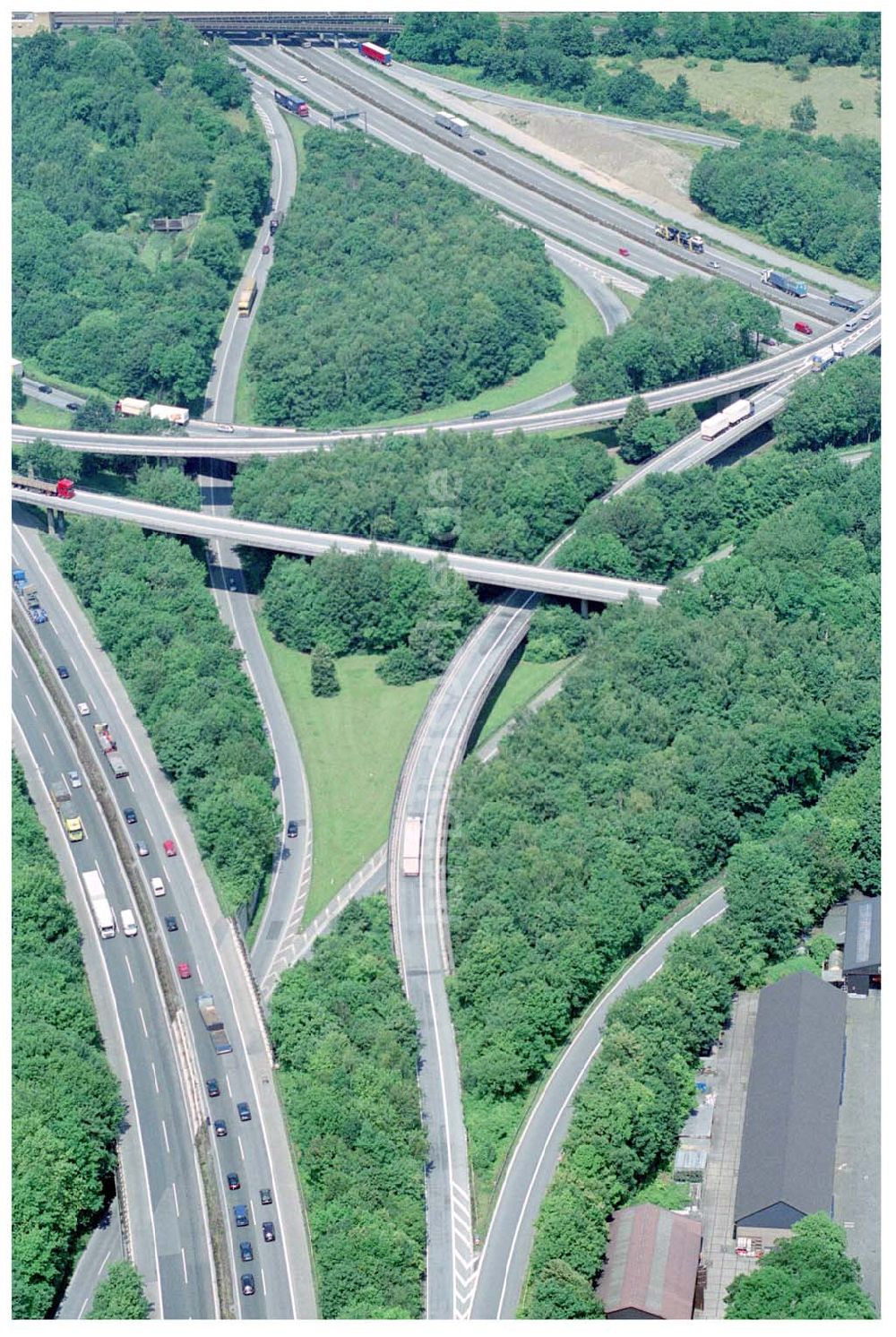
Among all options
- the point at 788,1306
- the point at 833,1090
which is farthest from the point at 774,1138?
the point at 788,1306

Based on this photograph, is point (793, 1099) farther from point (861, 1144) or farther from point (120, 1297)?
point (120, 1297)

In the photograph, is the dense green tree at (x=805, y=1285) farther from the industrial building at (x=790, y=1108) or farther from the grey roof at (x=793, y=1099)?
the grey roof at (x=793, y=1099)

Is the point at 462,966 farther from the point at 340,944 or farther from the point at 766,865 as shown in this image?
the point at 766,865

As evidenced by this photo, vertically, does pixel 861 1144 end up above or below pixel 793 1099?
below

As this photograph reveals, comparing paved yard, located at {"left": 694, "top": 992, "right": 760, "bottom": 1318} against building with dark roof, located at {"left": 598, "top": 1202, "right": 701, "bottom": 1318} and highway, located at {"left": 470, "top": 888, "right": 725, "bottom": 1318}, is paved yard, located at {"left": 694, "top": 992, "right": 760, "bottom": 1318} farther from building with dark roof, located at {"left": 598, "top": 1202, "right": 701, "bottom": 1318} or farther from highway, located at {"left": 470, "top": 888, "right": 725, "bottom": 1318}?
highway, located at {"left": 470, "top": 888, "right": 725, "bottom": 1318}

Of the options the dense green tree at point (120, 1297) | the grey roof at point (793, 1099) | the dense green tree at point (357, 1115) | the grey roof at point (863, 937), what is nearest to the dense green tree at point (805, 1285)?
the grey roof at point (793, 1099)

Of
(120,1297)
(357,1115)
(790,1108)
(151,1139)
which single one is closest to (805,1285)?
(790,1108)

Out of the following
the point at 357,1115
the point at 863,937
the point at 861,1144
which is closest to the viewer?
the point at 357,1115
